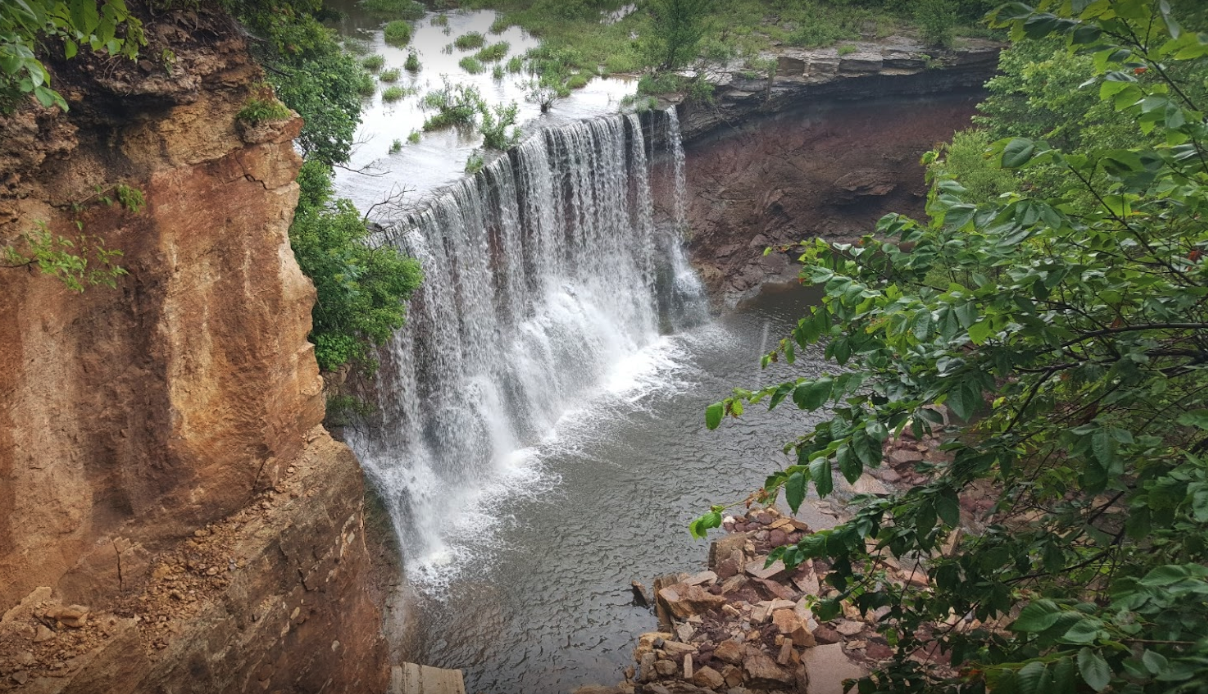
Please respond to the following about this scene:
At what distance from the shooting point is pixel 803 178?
2455 cm

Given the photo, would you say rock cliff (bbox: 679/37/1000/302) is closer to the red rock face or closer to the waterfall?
the red rock face

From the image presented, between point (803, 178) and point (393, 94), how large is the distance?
1223 cm

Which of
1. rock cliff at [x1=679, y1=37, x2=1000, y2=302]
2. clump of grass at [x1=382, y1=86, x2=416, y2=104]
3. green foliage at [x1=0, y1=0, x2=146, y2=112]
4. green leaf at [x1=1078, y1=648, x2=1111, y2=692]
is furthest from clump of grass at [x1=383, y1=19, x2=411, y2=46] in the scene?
green leaf at [x1=1078, y1=648, x2=1111, y2=692]

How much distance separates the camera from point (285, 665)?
772 centimetres

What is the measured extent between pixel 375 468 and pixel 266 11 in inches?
266

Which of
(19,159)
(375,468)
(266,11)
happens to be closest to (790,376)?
(375,468)

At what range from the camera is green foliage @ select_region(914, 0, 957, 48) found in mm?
23750

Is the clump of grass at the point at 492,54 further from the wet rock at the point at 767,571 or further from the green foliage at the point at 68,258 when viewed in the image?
the green foliage at the point at 68,258

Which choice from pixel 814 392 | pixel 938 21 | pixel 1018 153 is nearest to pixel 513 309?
pixel 814 392

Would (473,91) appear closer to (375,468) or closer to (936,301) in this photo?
(375,468)

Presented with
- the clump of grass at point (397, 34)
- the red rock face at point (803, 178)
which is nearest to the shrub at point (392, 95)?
the clump of grass at point (397, 34)

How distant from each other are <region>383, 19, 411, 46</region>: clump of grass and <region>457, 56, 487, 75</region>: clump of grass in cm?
210

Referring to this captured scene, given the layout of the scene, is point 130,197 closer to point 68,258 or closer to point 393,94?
point 68,258

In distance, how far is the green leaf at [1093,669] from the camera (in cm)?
240
